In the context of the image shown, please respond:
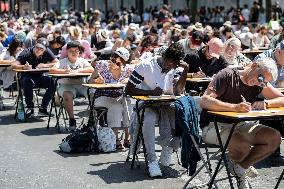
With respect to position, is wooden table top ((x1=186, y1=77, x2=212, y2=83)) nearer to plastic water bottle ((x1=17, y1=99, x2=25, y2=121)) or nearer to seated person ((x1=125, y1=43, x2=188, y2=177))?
seated person ((x1=125, y1=43, x2=188, y2=177))

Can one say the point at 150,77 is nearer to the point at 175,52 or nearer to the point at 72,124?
the point at 175,52

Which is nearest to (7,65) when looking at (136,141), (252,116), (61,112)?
(61,112)

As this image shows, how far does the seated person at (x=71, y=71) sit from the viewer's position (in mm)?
11102

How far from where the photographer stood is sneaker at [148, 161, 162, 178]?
7762 millimetres

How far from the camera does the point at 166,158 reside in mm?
8281

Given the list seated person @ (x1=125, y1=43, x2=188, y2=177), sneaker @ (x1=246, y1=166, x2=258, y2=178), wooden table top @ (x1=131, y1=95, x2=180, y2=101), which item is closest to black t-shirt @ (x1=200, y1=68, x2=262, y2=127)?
sneaker @ (x1=246, y1=166, x2=258, y2=178)

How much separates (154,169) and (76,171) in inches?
37.2

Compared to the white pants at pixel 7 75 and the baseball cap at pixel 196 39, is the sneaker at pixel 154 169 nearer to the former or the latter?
the baseball cap at pixel 196 39

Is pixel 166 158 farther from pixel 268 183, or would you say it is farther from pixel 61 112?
pixel 61 112

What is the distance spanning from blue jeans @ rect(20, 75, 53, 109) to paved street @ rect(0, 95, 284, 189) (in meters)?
2.14

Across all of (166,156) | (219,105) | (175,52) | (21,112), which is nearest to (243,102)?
(219,105)

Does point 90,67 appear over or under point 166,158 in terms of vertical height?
over

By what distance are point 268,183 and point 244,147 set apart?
95 centimetres

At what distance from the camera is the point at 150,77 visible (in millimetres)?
8109
